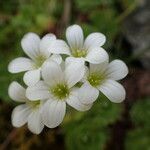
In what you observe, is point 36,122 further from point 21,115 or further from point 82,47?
point 82,47

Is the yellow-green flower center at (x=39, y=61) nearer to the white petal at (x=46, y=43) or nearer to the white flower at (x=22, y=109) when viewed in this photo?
the white petal at (x=46, y=43)

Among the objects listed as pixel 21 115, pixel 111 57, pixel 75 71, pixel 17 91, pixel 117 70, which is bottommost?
pixel 111 57

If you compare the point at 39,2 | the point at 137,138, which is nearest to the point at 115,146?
the point at 137,138

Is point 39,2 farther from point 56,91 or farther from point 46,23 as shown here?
point 56,91

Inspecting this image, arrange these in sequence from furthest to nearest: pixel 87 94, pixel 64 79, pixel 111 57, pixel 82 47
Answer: pixel 111 57, pixel 82 47, pixel 64 79, pixel 87 94

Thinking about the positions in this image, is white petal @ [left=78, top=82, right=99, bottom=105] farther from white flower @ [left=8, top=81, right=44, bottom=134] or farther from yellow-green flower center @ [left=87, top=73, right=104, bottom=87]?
white flower @ [left=8, top=81, right=44, bottom=134]

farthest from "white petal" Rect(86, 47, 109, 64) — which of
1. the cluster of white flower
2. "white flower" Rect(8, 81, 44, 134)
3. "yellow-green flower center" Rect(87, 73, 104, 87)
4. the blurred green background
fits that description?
the blurred green background

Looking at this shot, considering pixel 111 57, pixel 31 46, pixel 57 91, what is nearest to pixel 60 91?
pixel 57 91

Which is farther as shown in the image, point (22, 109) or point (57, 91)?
point (22, 109)
